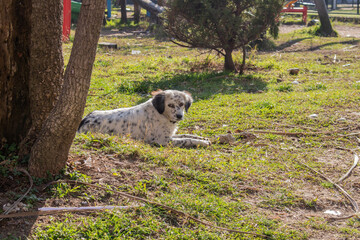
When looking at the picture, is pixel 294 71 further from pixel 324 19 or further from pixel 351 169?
pixel 324 19

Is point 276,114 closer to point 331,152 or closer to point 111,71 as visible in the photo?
point 331,152

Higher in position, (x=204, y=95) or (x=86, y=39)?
(x=86, y=39)

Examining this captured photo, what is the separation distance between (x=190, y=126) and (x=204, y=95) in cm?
215

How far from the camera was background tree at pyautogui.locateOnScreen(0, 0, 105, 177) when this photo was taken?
4.12 m

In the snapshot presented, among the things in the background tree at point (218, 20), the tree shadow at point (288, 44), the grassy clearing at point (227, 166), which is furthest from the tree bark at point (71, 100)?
the tree shadow at point (288, 44)

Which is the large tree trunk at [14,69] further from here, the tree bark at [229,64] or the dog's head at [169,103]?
the tree bark at [229,64]

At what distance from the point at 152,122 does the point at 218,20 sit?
569 cm

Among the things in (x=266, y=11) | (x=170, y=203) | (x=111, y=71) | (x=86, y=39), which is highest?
(x=266, y=11)

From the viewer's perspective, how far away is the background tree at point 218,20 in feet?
39.0

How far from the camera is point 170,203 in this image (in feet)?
14.6

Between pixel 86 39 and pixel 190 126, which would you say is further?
pixel 190 126

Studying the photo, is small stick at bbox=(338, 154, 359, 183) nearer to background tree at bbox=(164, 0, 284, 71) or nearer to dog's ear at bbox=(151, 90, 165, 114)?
dog's ear at bbox=(151, 90, 165, 114)

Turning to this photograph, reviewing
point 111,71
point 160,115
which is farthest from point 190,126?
point 111,71

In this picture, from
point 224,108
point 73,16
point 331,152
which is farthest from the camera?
point 73,16
